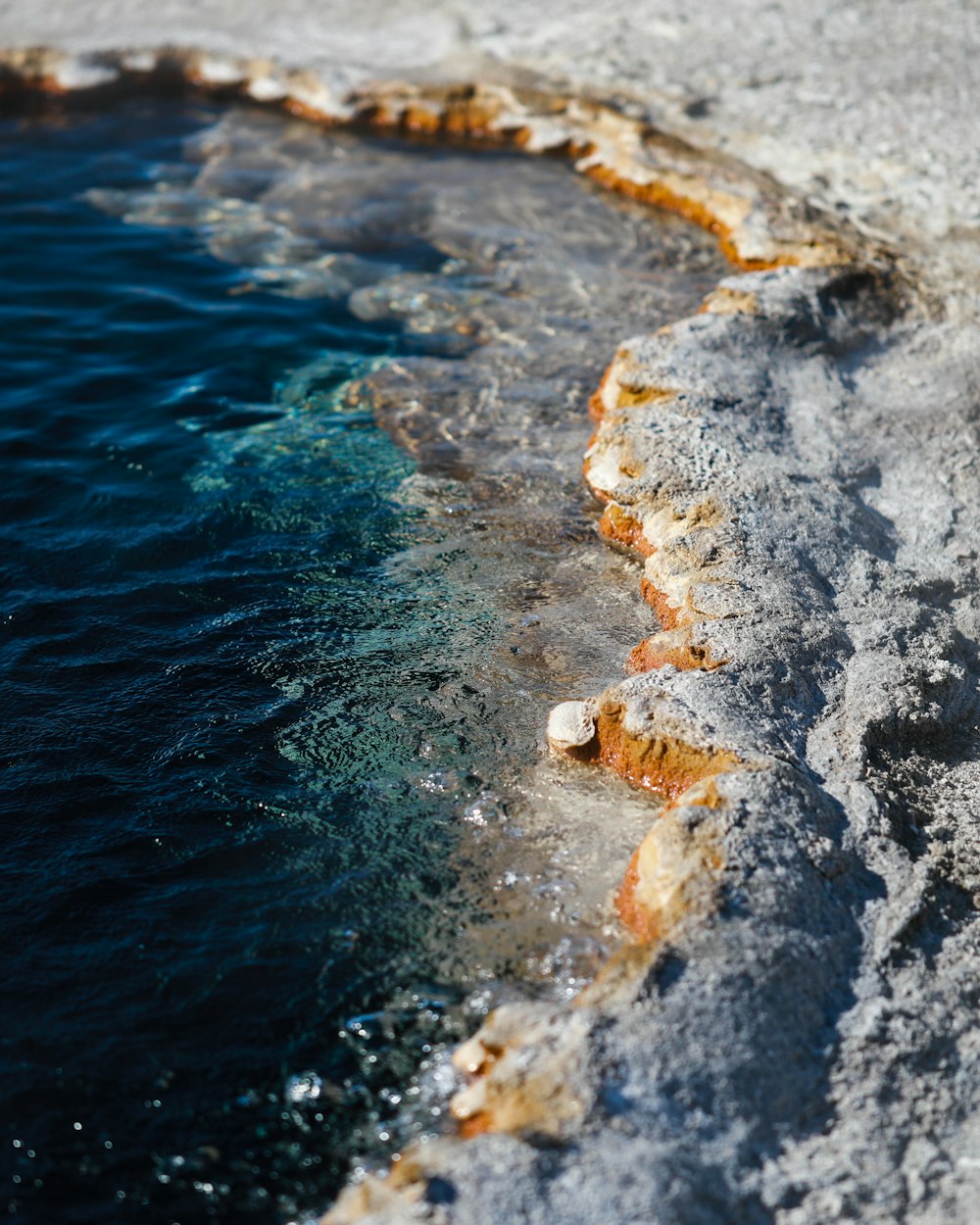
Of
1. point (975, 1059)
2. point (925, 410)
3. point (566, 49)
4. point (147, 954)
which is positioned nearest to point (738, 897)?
point (975, 1059)

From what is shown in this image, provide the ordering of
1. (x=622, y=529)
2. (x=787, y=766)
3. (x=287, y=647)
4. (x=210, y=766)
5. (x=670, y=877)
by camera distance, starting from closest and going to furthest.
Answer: (x=670, y=877) < (x=787, y=766) < (x=210, y=766) < (x=287, y=647) < (x=622, y=529)

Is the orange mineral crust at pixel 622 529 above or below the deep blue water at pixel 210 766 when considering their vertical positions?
above

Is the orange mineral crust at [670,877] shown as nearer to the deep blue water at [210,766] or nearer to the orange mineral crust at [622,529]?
the deep blue water at [210,766]

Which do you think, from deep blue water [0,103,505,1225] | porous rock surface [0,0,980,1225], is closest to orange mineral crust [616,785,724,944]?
porous rock surface [0,0,980,1225]

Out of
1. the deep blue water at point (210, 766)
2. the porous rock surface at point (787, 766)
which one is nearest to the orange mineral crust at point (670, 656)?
the porous rock surface at point (787, 766)

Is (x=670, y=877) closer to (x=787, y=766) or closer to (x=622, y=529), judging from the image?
(x=787, y=766)

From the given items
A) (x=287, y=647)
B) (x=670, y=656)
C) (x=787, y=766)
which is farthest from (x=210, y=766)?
(x=787, y=766)

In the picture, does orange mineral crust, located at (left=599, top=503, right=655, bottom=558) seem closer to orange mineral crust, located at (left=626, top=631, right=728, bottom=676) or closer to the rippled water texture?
the rippled water texture
